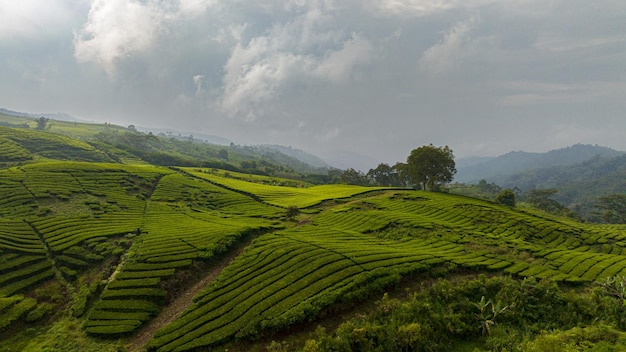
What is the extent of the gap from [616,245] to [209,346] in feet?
213

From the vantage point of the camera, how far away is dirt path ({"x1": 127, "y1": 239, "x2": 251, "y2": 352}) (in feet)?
78.0

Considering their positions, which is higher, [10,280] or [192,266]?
[192,266]

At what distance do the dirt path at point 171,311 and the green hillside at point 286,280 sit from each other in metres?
0.14

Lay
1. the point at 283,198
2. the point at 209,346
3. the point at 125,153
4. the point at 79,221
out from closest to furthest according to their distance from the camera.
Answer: the point at 209,346, the point at 79,221, the point at 283,198, the point at 125,153

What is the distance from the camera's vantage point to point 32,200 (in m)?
50.9

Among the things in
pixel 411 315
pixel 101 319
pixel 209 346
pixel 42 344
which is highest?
pixel 411 315

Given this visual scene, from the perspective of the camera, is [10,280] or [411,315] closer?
[411,315]

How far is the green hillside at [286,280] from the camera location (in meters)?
22.1

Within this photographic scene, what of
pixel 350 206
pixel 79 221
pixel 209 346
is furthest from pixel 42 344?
pixel 350 206

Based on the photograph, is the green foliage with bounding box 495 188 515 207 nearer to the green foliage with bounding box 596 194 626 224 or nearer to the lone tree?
the lone tree

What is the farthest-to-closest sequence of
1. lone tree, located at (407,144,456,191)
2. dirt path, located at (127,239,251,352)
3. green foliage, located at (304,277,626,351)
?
lone tree, located at (407,144,456,191), dirt path, located at (127,239,251,352), green foliage, located at (304,277,626,351)

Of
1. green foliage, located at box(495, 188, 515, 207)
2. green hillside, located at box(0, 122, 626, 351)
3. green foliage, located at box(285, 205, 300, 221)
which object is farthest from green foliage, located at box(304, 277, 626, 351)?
green foliage, located at box(495, 188, 515, 207)

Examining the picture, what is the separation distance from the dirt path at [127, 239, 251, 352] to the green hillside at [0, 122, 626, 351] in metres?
0.14

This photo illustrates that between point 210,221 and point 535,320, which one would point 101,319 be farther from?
point 535,320
